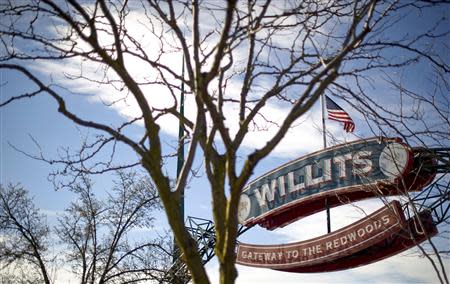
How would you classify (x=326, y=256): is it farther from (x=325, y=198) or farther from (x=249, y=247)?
(x=249, y=247)

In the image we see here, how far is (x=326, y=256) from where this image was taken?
13516mm

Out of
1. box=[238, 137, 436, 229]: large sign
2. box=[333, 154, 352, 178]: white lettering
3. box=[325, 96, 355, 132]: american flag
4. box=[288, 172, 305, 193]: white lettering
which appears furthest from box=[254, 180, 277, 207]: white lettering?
box=[325, 96, 355, 132]: american flag

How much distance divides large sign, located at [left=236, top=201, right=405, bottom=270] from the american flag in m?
3.50

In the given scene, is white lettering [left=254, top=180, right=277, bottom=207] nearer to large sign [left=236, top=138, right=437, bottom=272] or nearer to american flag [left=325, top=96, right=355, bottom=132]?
large sign [left=236, top=138, right=437, bottom=272]

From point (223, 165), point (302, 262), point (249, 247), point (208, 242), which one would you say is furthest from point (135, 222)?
point (223, 165)

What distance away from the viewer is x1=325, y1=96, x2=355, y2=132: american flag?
15209 millimetres

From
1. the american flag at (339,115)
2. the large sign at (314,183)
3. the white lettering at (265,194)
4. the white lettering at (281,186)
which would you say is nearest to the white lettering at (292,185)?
the large sign at (314,183)

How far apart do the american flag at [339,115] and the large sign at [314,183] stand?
3.64 feet

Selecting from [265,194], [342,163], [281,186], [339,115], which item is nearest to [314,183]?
[342,163]

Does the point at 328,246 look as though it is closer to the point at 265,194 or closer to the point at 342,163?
the point at 342,163

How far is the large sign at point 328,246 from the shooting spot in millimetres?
12267

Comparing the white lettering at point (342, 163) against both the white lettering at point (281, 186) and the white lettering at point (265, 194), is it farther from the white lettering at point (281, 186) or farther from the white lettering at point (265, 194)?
the white lettering at point (265, 194)

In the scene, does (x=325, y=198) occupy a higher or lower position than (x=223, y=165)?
higher

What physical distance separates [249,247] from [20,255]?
761cm
